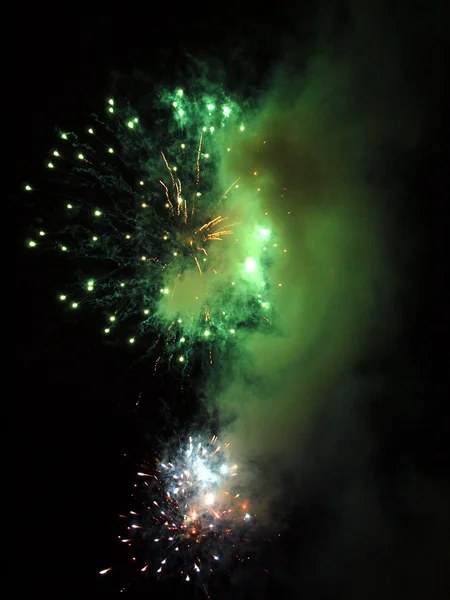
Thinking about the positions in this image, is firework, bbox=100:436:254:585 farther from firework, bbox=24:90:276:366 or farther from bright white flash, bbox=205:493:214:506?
firework, bbox=24:90:276:366

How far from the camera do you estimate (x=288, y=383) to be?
9.73 m

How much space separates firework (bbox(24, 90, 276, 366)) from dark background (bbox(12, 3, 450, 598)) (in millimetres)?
571

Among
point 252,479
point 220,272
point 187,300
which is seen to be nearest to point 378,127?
point 220,272

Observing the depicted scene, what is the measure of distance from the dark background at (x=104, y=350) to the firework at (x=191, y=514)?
73 centimetres

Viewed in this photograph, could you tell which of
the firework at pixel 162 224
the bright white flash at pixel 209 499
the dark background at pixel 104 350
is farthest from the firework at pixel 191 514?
the firework at pixel 162 224

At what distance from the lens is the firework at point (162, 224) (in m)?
8.16

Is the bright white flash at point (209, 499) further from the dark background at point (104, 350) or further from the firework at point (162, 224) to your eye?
the firework at point (162, 224)

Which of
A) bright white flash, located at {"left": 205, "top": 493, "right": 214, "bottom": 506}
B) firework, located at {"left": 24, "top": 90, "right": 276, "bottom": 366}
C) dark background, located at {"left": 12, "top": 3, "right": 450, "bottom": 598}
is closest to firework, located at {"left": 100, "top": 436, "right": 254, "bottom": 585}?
bright white flash, located at {"left": 205, "top": 493, "right": 214, "bottom": 506}

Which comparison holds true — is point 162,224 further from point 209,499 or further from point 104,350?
point 209,499

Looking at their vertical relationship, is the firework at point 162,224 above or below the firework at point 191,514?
above

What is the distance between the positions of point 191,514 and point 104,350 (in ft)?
13.6

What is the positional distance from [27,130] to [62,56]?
1.75 m

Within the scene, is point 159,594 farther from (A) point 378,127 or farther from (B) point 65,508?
(A) point 378,127

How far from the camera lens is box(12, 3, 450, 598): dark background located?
317 inches
